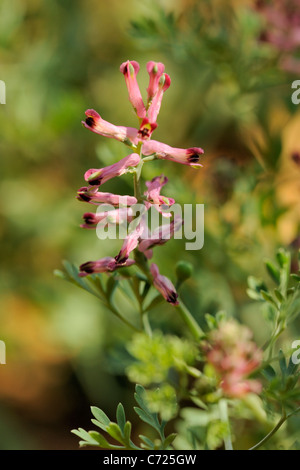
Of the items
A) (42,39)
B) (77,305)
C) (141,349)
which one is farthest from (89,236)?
(141,349)

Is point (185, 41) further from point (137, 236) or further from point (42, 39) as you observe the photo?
point (42, 39)

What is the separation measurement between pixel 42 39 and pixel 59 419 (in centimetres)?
146

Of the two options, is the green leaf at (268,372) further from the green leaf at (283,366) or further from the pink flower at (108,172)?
the pink flower at (108,172)

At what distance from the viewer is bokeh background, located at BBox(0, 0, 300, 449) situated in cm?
127

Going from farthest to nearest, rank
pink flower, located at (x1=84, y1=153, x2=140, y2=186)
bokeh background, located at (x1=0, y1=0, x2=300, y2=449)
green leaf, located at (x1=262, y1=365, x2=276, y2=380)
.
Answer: bokeh background, located at (x1=0, y1=0, x2=300, y2=449), green leaf, located at (x1=262, y1=365, x2=276, y2=380), pink flower, located at (x1=84, y1=153, x2=140, y2=186)

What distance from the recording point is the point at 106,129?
686 millimetres

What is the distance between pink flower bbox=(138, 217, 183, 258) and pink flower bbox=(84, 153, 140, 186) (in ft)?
0.34

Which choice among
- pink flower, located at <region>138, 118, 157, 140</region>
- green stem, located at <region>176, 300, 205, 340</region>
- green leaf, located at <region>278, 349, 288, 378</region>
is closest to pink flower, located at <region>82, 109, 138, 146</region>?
pink flower, located at <region>138, 118, 157, 140</region>

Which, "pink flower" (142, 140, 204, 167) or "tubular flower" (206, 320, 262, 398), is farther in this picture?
"tubular flower" (206, 320, 262, 398)

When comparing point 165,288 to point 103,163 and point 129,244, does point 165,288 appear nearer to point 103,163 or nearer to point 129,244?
point 129,244

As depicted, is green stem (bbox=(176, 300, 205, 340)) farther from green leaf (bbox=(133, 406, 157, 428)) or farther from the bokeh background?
the bokeh background

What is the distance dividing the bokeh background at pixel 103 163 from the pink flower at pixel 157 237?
0.26 meters

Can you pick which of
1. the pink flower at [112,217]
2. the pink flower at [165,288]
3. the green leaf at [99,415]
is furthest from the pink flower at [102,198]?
the green leaf at [99,415]

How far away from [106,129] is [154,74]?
9 cm
